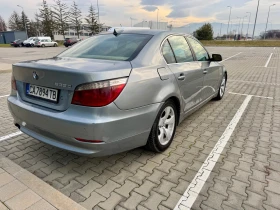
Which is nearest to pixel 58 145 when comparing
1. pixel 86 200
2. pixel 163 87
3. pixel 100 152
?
pixel 100 152

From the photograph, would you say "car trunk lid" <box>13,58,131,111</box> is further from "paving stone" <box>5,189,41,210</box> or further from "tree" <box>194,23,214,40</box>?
"tree" <box>194,23,214,40</box>

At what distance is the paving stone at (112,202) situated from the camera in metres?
2.04

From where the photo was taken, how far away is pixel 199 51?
13.1 ft

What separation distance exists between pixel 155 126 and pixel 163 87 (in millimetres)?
482

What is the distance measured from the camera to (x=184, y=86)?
10.3 feet

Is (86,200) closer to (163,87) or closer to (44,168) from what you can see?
(44,168)

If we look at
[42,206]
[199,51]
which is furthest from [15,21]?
[42,206]

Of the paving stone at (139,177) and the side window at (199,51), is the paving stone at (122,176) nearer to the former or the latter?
the paving stone at (139,177)

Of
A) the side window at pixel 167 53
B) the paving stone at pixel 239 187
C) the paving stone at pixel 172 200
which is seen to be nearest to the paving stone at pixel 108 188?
the paving stone at pixel 172 200

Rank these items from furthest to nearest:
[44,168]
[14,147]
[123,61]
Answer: [14,147] < [44,168] < [123,61]

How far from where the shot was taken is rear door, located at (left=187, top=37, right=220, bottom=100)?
3856 mm

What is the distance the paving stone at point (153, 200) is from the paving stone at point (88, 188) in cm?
54

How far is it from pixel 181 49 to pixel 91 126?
6.72 ft

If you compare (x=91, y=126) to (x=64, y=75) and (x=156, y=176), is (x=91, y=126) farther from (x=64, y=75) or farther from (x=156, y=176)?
(x=156, y=176)
